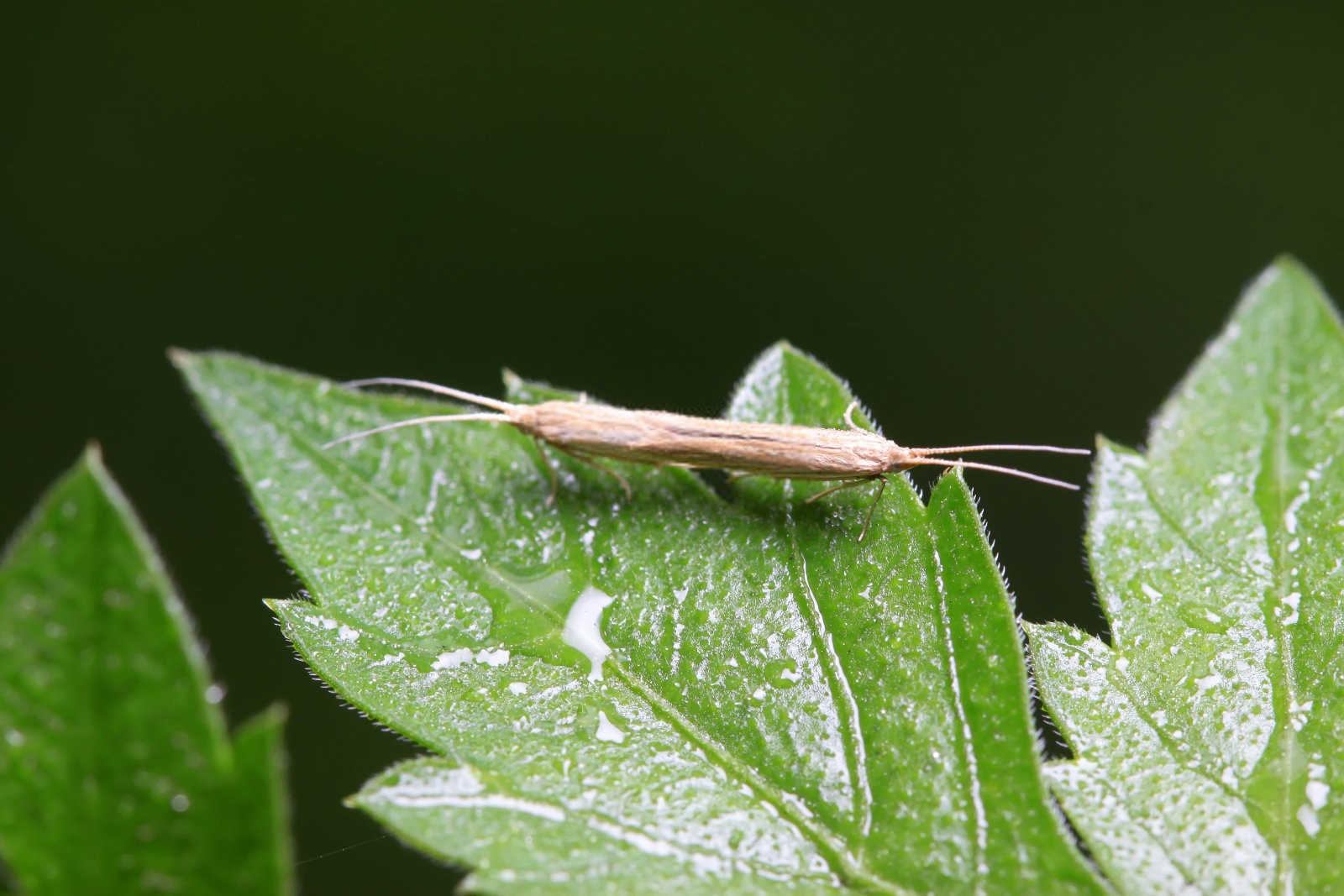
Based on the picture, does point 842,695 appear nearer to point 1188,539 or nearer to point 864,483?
point 864,483

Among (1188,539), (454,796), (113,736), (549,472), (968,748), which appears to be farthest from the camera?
(549,472)

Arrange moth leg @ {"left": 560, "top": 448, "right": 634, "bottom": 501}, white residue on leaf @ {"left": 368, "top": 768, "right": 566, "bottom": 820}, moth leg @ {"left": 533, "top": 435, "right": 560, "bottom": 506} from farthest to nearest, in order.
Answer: moth leg @ {"left": 560, "top": 448, "right": 634, "bottom": 501} < moth leg @ {"left": 533, "top": 435, "right": 560, "bottom": 506} < white residue on leaf @ {"left": 368, "top": 768, "right": 566, "bottom": 820}

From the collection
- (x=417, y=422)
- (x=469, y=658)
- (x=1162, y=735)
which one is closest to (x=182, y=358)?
(x=417, y=422)

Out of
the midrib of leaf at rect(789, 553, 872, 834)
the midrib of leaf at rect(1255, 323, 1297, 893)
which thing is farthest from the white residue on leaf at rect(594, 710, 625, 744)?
the midrib of leaf at rect(1255, 323, 1297, 893)

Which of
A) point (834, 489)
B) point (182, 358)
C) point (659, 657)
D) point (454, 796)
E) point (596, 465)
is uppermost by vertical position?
point (834, 489)

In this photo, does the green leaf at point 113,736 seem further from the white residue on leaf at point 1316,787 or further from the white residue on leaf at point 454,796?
the white residue on leaf at point 1316,787

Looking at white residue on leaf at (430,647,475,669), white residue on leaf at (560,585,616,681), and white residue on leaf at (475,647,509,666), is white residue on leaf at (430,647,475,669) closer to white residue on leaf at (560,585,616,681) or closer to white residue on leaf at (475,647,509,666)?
white residue on leaf at (475,647,509,666)
